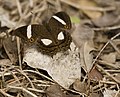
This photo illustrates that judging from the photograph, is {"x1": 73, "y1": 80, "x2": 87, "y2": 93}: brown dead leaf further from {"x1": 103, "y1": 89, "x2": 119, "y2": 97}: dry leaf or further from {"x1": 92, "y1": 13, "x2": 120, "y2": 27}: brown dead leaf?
{"x1": 92, "y1": 13, "x2": 120, "y2": 27}: brown dead leaf

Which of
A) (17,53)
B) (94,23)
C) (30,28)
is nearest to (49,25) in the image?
(30,28)

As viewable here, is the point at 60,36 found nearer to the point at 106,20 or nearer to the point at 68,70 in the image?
the point at 68,70

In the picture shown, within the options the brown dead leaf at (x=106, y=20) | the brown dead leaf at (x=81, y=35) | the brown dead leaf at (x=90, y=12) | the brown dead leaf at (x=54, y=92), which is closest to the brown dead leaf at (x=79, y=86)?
the brown dead leaf at (x=54, y=92)

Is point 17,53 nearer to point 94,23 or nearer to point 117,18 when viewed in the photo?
point 94,23

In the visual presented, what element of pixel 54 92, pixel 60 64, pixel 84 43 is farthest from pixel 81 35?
pixel 54 92

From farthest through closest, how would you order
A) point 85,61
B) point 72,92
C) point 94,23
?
point 94,23 < point 85,61 < point 72,92

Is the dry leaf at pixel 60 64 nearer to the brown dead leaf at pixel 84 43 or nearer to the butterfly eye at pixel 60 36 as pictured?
the brown dead leaf at pixel 84 43
